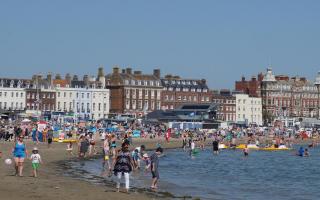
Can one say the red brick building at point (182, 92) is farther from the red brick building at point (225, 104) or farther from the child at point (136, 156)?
the child at point (136, 156)

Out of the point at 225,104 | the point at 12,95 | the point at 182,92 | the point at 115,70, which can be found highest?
the point at 115,70

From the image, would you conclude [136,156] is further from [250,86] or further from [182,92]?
[250,86]

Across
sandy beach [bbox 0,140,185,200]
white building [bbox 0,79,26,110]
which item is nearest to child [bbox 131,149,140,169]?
sandy beach [bbox 0,140,185,200]

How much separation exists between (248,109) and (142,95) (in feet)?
94.2

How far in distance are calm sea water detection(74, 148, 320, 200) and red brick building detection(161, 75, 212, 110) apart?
293ft

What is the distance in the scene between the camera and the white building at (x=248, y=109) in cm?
16675

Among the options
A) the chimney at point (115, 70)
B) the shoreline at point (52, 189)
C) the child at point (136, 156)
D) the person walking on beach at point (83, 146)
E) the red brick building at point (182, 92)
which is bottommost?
the shoreline at point (52, 189)

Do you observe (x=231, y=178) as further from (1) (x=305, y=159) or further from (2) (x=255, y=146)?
(2) (x=255, y=146)

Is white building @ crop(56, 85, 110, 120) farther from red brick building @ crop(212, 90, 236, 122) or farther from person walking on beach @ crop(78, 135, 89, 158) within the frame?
person walking on beach @ crop(78, 135, 89, 158)

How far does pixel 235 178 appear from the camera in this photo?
1703 inches

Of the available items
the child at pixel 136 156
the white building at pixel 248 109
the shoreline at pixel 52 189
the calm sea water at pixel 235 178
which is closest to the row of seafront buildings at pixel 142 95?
the white building at pixel 248 109

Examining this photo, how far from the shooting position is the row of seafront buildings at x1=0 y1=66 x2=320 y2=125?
13800 centimetres

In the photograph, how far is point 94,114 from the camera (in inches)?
5866

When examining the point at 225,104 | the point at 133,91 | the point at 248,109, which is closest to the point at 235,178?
the point at 133,91
